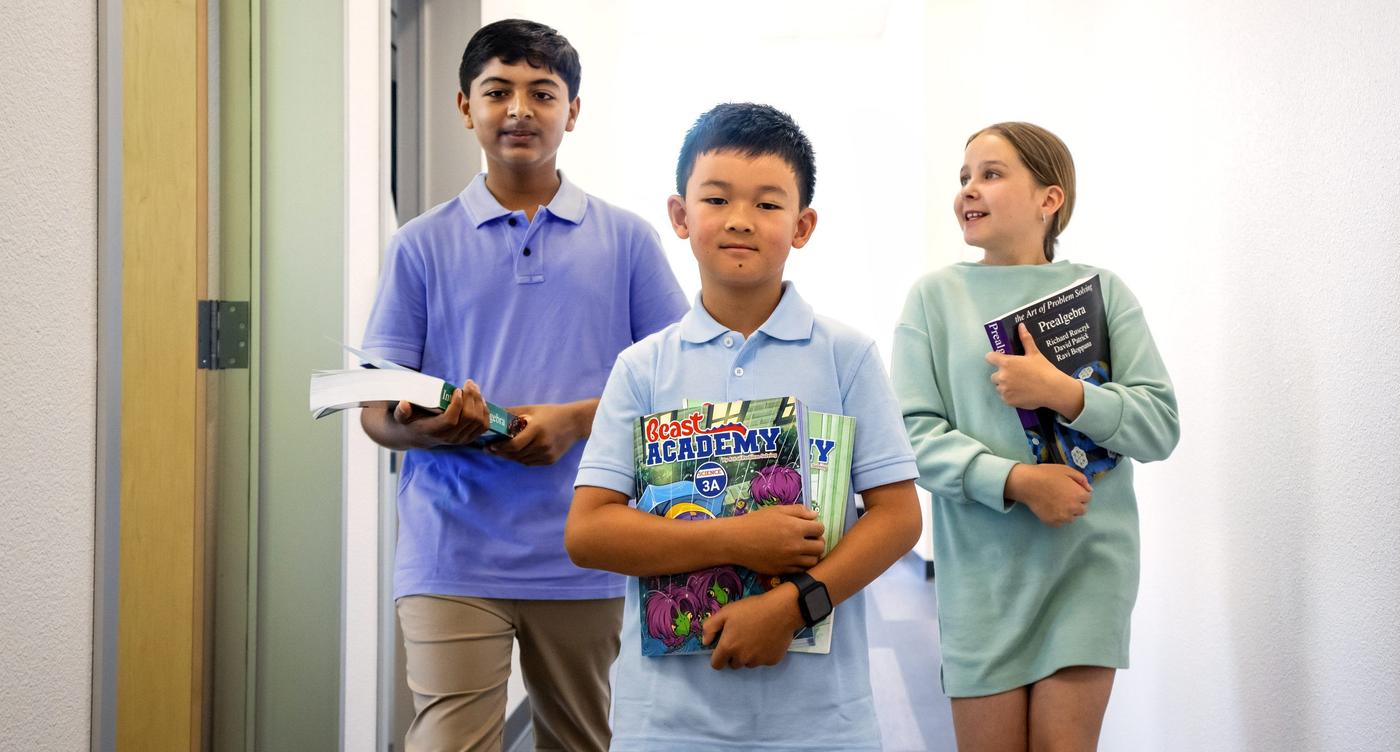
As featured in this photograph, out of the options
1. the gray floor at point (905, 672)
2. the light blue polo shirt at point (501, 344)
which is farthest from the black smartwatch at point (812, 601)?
the gray floor at point (905, 672)

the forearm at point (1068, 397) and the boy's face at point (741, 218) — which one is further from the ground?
the boy's face at point (741, 218)

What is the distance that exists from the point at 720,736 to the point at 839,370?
42cm

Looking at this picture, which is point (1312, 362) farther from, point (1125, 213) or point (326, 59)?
point (326, 59)

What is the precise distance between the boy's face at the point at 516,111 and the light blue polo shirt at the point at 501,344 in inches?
3.2

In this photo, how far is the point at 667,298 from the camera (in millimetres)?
1640

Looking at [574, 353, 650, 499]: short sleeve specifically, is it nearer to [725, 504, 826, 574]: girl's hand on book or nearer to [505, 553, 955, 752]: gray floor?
[725, 504, 826, 574]: girl's hand on book

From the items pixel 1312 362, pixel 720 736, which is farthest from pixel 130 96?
pixel 1312 362

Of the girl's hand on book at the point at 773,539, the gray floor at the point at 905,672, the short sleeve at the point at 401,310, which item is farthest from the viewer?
the gray floor at the point at 905,672

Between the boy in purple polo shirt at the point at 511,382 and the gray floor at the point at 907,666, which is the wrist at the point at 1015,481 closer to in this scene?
the boy in purple polo shirt at the point at 511,382

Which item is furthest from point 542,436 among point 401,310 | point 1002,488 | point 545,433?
point 1002,488

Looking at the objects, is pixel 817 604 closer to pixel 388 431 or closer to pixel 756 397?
pixel 756 397

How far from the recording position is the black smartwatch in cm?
100

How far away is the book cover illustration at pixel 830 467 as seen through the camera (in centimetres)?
105

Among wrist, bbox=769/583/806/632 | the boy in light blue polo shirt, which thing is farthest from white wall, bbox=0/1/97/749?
wrist, bbox=769/583/806/632
